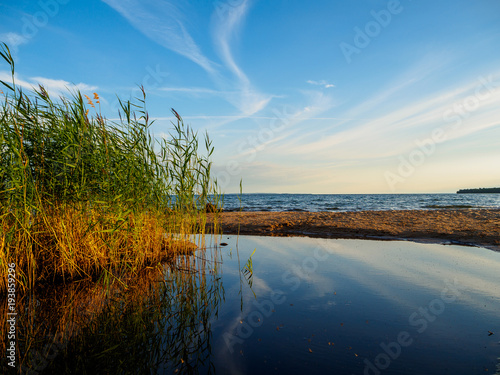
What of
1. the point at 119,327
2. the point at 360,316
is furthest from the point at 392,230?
the point at 119,327

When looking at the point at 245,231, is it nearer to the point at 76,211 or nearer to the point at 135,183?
the point at 135,183

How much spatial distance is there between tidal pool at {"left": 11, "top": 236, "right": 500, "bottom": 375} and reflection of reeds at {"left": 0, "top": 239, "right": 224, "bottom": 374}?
14 mm

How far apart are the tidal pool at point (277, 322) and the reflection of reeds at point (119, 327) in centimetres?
1

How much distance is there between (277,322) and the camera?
342cm

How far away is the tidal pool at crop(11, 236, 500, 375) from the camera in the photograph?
2602 millimetres

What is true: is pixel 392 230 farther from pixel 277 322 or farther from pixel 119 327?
pixel 119 327

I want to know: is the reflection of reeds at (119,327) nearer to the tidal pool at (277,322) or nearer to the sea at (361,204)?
the tidal pool at (277,322)

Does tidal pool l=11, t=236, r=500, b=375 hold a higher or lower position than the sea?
lower

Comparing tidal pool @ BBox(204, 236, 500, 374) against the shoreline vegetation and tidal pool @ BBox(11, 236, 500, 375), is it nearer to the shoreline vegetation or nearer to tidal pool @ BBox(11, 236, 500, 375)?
tidal pool @ BBox(11, 236, 500, 375)

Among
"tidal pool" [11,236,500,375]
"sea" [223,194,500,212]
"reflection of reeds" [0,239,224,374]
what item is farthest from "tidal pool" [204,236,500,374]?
"sea" [223,194,500,212]

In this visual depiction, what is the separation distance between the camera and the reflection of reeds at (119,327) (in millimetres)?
2650

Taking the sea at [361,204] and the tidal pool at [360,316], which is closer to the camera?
the tidal pool at [360,316]

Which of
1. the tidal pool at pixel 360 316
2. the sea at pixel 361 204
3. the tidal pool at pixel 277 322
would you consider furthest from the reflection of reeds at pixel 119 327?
the sea at pixel 361 204

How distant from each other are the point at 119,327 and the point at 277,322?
202 centimetres
